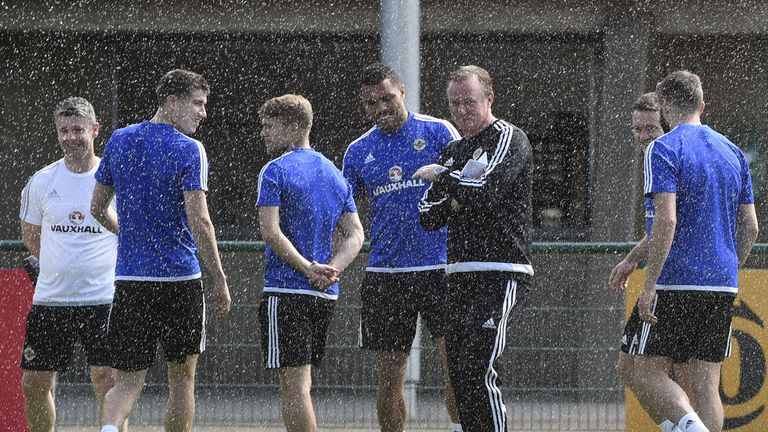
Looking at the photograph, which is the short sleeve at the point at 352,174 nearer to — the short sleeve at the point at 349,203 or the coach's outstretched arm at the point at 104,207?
the short sleeve at the point at 349,203

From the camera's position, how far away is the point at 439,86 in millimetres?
14148

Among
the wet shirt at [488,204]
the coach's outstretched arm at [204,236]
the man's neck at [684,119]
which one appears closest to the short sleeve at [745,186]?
the man's neck at [684,119]

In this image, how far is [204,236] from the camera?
6.92 metres

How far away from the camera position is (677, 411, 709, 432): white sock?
6867mm

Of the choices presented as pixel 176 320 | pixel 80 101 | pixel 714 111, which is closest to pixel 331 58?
pixel 714 111

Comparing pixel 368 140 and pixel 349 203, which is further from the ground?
pixel 368 140

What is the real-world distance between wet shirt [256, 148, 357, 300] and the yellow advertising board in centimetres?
242

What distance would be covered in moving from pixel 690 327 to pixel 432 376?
122 inches

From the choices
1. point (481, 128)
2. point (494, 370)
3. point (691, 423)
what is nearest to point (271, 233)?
point (481, 128)

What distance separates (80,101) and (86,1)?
5574 millimetres

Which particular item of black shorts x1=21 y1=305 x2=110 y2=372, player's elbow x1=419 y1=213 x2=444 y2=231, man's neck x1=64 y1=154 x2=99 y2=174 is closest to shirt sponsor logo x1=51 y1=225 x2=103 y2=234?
man's neck x1=64 y1=154 x2=99 y2=174

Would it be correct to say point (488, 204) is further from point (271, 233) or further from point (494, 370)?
point (271, 233)

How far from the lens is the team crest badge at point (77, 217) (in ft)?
25.7

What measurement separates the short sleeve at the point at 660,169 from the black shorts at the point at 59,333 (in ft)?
10.2
